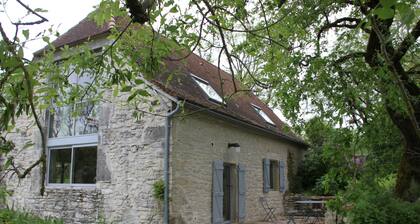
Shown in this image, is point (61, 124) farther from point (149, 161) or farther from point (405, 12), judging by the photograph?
point (405, 12)

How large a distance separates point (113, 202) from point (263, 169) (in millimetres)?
5993

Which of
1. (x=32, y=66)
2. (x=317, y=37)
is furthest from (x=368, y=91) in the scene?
(x=32, y=66)

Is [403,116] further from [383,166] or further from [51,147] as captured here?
[51,147]

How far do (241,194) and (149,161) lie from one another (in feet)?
12.7

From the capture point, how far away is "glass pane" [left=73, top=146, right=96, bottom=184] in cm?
1073

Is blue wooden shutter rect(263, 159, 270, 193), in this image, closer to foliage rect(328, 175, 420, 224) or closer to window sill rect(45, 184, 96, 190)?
window sill rect(45, 184, 96, 190)

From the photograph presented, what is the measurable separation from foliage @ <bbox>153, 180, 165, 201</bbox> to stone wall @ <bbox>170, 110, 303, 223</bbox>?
0.77 feet

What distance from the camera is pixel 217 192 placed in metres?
11.0

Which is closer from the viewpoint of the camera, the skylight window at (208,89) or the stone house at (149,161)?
the stone house at (149,161)

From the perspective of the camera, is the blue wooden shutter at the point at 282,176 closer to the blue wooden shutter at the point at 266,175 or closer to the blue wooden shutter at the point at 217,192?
the blue wooden shutter at the point at 266,175

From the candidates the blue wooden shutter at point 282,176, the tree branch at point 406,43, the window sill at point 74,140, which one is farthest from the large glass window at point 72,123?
the blue wooden shutter at point 282,176

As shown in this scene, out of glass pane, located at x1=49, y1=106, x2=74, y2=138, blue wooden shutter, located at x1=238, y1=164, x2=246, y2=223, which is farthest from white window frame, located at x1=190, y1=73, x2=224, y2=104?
glass pane, located at x1=49, y1=106, x2=74, y2=138

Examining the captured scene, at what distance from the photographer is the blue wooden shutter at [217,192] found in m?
10.8

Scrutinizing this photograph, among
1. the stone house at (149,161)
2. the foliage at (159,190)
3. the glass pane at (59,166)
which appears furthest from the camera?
the glass pane at (59,166)
